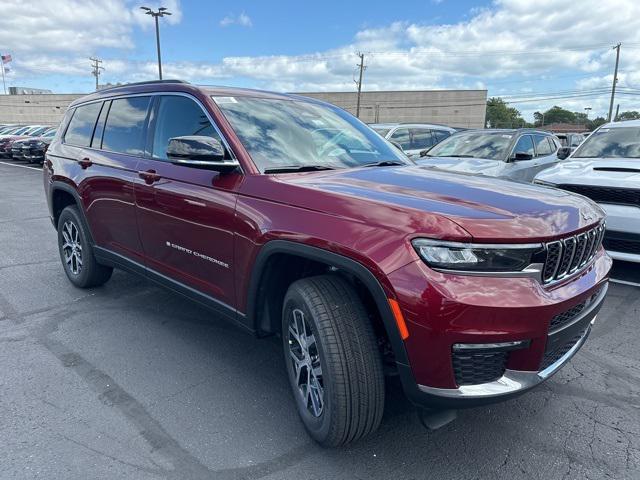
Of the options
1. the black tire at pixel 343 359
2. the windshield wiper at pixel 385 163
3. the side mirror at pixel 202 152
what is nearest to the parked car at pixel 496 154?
the windshield wiper at pixel 385 163

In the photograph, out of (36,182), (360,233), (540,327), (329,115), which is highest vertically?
(329,115)

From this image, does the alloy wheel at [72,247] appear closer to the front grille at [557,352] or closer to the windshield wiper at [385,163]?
the windshield wiper at [385,163]

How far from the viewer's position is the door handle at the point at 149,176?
3.47 m

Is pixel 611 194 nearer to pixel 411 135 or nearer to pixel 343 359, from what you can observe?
pixel 343 359

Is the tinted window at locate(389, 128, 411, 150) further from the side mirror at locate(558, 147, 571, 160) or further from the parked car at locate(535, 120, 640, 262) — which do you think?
the parked car at locate(535, 120, 640, 262)

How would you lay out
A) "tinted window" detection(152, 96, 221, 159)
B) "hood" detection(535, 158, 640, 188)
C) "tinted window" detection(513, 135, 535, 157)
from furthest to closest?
1. "tinted window" detection(513, 135, 535, 157)
2. "hood" detection(535, 158, 640, 188)
3. "tinted window" detection(152, 96, 221, 159)

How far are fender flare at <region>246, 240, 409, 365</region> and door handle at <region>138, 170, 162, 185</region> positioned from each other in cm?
126

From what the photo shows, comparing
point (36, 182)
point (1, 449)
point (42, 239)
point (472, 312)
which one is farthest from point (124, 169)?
point (36, 182)

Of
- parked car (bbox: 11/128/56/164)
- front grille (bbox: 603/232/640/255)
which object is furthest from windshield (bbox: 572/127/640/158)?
parked car (bbox: 11/128/56/164)

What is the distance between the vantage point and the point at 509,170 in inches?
304

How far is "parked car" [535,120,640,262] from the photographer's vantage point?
4.86m

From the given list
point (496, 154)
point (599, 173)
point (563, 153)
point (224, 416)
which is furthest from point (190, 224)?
point (496, 154)

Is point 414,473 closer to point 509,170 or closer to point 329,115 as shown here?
point 329,115

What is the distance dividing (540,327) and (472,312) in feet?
1.19
